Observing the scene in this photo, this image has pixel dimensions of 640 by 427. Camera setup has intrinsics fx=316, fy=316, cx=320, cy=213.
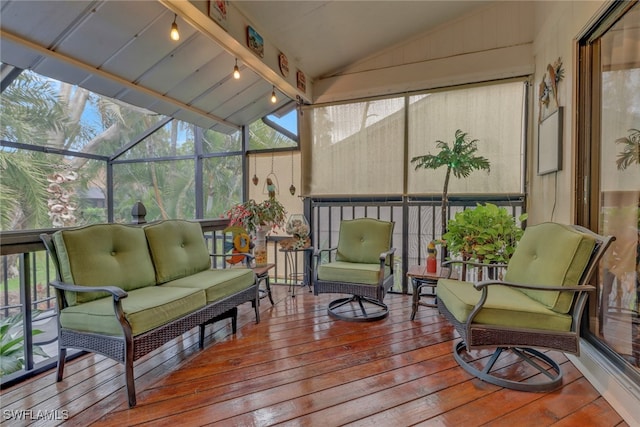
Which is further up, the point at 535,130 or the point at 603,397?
the point at 535,130

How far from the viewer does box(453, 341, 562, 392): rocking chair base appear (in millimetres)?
1854

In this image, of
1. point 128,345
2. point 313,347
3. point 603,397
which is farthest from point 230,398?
point 603,397

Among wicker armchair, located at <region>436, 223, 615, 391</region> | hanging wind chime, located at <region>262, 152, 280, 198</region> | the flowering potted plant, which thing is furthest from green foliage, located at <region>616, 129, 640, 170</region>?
hanging wind chime, located at <region>262, 152, 280, 198</region>

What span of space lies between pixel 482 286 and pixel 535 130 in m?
2.29

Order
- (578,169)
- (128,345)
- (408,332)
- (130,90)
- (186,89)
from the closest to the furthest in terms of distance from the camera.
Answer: (128,345)
(578,169)
(408,332)
(130,90)
(186,89)

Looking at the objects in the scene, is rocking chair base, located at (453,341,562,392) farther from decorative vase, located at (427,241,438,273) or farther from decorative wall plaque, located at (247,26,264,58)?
decorative wall plaque, located at (247,26,264,58)

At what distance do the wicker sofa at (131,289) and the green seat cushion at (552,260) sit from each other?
87.0 inches

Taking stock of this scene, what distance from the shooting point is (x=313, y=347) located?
243 cm

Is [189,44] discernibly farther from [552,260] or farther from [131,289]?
[552,260]

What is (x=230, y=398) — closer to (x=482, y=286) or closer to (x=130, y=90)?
(x=482, y=286)

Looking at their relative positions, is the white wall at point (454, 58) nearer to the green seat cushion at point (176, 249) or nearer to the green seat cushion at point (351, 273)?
the green seat cushion at point (351, 273)

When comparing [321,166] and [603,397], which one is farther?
[321,166]

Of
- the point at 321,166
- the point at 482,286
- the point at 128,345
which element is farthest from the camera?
the point at 321,166

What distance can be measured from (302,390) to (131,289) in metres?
1.37
